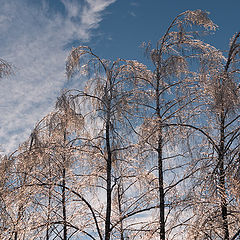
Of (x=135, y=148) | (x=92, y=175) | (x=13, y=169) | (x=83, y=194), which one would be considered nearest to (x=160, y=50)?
(x=135, y=148)

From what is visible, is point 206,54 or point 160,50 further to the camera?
point 160,50

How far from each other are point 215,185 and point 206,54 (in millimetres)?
2571

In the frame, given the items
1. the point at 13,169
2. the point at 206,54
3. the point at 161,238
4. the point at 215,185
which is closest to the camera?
the point at 215,185

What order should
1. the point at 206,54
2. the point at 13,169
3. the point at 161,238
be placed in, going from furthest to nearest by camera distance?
the point at 13,169 → the point at 206,54 → the point at 161,238

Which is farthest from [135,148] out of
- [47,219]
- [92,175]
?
[47,219]

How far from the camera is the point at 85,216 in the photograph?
19.6ft

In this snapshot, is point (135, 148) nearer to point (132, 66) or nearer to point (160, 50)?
point (132, 66)

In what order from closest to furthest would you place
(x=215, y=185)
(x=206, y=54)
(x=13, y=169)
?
1. (x=215, y=185)
2. (x=206, y=54)
3. (x=13, y=169)

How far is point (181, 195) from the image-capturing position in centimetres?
579

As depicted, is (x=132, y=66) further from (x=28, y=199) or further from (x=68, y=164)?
(x=28, y=199)

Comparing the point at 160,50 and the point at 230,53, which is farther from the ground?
the point at 160,50

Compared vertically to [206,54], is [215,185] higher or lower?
lower

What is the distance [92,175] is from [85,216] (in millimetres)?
865

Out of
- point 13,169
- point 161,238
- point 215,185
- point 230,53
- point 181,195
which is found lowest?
point 161,238
